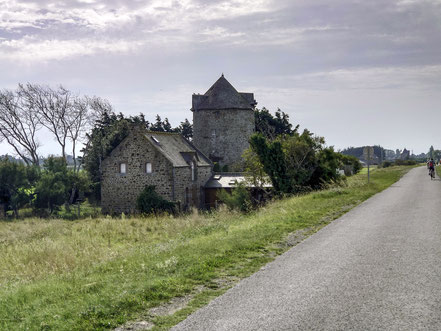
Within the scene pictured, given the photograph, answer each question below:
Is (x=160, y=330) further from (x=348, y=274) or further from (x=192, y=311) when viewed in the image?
(x=348, y=274)

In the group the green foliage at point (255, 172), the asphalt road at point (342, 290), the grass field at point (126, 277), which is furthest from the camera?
the green foliage at point (255, 172)

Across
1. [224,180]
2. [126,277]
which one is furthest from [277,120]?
[126,277]

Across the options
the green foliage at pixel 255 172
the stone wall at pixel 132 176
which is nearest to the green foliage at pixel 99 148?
the stone wall at pixel 132 176

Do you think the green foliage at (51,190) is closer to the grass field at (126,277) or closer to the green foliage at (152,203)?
the green foliage at (152,203)


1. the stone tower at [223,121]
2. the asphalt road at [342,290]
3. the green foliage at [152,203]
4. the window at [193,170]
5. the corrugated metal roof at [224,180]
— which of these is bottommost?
the green foliage at [152,203]

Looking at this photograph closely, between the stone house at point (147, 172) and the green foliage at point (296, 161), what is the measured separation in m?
10.00

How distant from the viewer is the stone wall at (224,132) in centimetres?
5228

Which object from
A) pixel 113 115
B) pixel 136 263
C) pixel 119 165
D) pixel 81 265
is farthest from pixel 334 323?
pixel 113 115

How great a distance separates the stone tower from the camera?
5225 cm

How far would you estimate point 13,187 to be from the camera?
3981cm

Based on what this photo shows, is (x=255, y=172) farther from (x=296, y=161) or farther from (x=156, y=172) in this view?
(x=156, y=172)

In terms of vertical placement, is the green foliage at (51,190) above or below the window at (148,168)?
below

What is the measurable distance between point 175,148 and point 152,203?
244 inches

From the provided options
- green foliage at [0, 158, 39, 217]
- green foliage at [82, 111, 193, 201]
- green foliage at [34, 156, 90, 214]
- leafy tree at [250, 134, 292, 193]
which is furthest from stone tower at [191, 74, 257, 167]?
leafy tree at [250, 134, 292, 193]
